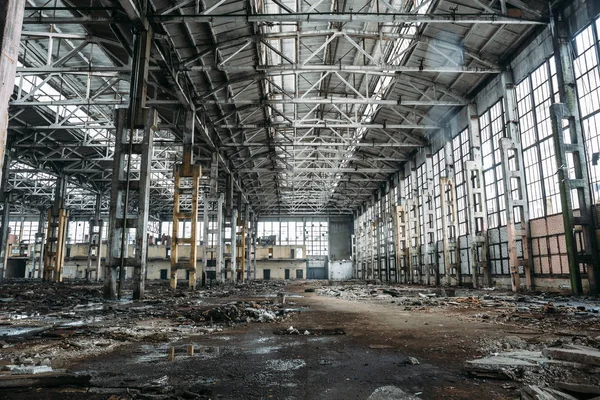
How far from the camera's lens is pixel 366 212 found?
150ft

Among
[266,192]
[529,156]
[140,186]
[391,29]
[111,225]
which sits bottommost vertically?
[111,225]

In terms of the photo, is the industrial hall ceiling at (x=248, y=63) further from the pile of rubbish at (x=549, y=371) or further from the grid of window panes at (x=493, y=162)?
the pile of rubbish at (x=549, y=371)

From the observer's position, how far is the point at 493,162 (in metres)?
A: 18.5

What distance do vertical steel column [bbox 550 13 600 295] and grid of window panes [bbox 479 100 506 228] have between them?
14.2 ft

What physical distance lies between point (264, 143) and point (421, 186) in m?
12.7

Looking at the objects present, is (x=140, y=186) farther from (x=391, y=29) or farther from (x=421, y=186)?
(x=421, y=186)

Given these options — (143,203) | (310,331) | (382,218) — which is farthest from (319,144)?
(310,331)

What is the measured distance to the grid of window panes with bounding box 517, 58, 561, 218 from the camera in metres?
14.5

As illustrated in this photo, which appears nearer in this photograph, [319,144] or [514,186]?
[514,186]

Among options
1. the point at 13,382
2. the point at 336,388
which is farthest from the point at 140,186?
the point at 336,388

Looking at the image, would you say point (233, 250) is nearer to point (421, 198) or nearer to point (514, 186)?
point (421, 198)

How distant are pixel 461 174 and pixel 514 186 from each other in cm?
482

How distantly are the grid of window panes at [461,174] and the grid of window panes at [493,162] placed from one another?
5.08 feet

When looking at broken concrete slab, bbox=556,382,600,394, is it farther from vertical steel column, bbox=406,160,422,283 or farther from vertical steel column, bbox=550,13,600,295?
vertical steel column, bbox=406,160,422,283
